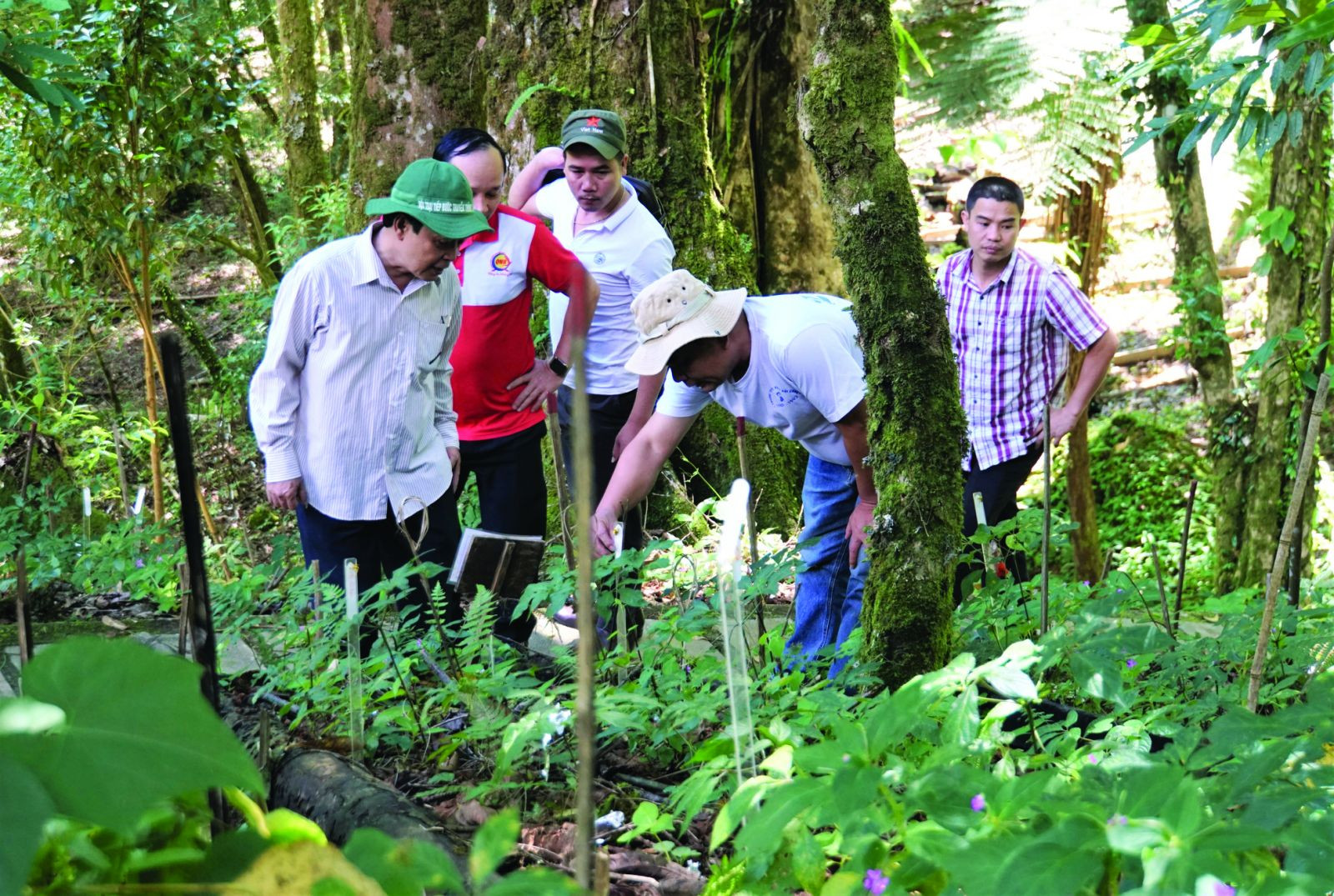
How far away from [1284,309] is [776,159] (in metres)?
3.16

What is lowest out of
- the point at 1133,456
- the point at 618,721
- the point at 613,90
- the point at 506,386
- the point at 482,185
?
the point at 1133,456

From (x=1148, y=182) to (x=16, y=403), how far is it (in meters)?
12.3

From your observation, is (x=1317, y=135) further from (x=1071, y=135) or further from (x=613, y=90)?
(x=613, y=90)

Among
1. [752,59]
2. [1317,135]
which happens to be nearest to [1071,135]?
[1317,135]

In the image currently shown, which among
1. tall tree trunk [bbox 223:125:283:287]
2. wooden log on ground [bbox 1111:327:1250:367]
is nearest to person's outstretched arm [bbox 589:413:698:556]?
tall tree trunk [bbox 223:125:283:287]

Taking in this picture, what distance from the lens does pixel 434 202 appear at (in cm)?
371

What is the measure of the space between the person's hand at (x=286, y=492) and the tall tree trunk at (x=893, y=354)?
1937 mm

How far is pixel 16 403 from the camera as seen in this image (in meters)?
8.70

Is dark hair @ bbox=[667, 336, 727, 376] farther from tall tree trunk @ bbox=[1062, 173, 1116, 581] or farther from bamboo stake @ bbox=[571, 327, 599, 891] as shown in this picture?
tall tree trunk @ bbox=[1062, 173, 1116, 581]

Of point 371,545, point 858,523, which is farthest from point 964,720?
point 371,545

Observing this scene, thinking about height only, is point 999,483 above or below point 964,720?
below

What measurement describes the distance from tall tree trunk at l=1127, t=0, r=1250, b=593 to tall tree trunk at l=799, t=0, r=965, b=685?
503 cm

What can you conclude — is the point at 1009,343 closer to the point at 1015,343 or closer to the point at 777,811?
the point at 1015,343

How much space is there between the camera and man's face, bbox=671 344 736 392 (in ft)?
11.7
